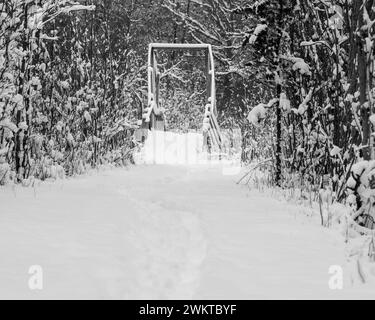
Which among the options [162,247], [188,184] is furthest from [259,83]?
[162,247]

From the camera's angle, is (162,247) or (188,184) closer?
(162,247)

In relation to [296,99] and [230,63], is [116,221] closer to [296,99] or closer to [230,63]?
[296,99]

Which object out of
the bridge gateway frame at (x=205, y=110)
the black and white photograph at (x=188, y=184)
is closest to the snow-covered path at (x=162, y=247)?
the black and white photograph at (x=188, y=184)

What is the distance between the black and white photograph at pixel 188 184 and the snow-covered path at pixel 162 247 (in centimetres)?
1

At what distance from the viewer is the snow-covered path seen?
7.86 ft

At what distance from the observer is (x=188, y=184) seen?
685 centimetres

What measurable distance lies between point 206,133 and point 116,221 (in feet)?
28.7

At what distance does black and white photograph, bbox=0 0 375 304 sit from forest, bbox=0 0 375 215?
0.02m

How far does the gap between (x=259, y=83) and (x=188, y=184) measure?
176 centimetres

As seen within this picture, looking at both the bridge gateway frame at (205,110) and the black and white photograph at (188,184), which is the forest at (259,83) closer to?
the black and white photograph at (188,184)

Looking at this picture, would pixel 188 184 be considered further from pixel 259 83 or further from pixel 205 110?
pixel 205 110

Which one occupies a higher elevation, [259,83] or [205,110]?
[259,83]
